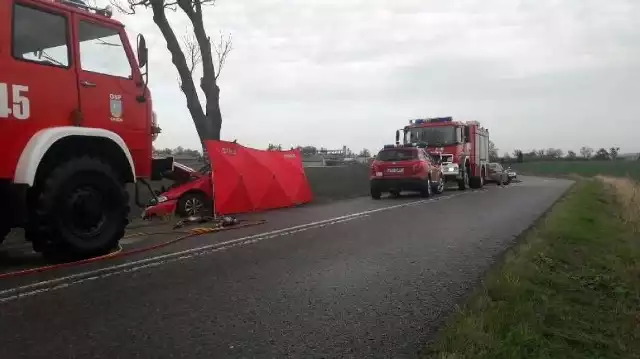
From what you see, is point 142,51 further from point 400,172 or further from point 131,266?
point 400,172

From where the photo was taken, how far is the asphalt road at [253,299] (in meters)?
3.94

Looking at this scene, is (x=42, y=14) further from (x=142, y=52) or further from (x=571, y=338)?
(x=571, y=338)

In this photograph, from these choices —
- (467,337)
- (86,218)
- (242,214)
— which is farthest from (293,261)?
(242,214)

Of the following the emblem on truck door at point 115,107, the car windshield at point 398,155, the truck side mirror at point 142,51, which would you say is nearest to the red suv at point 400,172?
the car windshield at point 398,155

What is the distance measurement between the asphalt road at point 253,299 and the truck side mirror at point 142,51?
2523mm

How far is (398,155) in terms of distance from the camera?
20.2m

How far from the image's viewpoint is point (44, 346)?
3852mm

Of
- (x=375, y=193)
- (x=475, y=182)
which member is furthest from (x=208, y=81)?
(x=475, y=182)

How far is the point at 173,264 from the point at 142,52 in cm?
286

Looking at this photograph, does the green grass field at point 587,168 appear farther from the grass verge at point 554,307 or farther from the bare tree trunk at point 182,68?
the grass verge at point 554,307

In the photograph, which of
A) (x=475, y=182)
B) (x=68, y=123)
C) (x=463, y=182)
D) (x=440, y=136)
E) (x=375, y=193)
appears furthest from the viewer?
(x=475, y=182)

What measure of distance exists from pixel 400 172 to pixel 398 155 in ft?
2.52

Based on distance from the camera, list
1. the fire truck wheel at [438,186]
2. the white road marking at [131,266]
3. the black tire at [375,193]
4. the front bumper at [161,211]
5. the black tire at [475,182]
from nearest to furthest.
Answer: the white road marking at [131,266] → the front bumper at [161,211] → the black tire at [375,193] → the fire truck wheel at [438,186] → the black tire at [475,182]

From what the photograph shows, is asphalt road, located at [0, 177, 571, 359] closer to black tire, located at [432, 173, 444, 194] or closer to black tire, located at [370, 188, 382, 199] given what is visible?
black tire, located at [370, 188, 382, 199]
